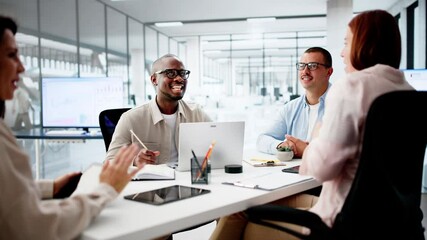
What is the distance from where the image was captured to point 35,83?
5.97 meters

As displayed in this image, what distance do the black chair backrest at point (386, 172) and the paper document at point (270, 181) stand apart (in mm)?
454

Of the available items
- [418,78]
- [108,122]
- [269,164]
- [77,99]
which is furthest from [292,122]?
[418,78]

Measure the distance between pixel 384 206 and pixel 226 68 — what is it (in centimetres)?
1489

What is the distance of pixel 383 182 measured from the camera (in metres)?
1.27

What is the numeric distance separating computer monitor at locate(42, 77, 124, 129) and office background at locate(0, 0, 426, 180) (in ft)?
1.05

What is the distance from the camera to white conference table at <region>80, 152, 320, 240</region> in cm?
119

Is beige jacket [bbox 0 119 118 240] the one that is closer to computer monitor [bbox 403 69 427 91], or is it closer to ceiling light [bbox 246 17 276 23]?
computer monitor [bbox 403 69 427 91]

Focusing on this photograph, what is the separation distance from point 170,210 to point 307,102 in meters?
1.94

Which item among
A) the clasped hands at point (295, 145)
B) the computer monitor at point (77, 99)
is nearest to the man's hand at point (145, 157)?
the clasped hands at point (295, 145)

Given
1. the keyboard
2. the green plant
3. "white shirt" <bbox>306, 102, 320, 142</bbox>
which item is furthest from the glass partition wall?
"white shirt" <bbox>306, 102, 320, 142</bbox>

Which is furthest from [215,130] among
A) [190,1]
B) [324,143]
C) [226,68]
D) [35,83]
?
[226,68]

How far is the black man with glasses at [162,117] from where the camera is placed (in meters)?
2.66

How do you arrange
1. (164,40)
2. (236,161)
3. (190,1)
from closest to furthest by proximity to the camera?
(236,161)
(190,1)
(164,40)

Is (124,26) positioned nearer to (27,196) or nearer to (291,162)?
(291,162)
